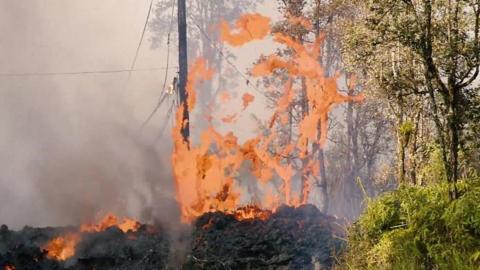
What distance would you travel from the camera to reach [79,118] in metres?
33.4

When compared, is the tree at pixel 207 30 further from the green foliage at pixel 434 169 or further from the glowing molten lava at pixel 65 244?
the green foliage at pixel 434 169

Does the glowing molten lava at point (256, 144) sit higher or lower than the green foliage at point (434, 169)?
higher

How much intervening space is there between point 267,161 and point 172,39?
22050mm

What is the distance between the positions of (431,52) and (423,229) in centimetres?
340

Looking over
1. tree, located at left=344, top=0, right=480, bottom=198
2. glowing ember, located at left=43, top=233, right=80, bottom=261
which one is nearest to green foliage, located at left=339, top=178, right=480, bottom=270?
tree, located at left=344, top=0, right=480, bottom=198

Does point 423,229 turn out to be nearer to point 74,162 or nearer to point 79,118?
point 74,162

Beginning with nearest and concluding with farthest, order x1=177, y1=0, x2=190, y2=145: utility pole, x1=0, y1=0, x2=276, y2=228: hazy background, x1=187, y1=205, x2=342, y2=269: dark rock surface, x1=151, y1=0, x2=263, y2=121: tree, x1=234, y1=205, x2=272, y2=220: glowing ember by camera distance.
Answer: x1=187, y1=205, x2=342, y2=269: dark rock surface, x1=234, y1=205, x2=272, y2=220: glowing ember, x1=177, y1=0, x2=190, y2=145: utility pole, x1=0, y1=0, x2=276, y2=228: hazy background, x1=151, y1=0, x2=263, y2=121: tree

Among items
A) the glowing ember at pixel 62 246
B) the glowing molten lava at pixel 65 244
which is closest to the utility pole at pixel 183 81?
the glowing molten lava at pixel 65 244

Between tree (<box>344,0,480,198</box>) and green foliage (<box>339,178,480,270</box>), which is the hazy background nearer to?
tree (<box>344,0,480,198</box>)

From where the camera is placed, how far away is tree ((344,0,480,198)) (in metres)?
10.6

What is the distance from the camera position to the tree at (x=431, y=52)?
10.6m

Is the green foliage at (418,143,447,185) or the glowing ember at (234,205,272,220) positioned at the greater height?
the glowing ember at (234,205,272,220)

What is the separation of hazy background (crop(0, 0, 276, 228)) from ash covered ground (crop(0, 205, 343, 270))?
4.48 metres

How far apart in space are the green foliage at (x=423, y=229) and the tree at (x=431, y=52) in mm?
468
